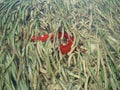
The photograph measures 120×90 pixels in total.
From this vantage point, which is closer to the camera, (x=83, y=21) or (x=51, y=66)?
(x=51, y=66)

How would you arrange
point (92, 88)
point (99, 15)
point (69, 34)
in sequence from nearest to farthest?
point (92, 88)
point (69, 34)
point (99, 15)

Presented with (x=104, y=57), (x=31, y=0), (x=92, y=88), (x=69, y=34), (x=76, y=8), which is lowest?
(x=92, y=88)

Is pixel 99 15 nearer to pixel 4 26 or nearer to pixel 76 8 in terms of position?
pixel 76 8

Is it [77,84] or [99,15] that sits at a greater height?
[99,15]

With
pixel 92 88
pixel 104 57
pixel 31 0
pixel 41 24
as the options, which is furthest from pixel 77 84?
pixel 31 0

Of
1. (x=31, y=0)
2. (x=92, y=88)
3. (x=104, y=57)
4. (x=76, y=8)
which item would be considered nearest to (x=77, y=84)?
(x=92, y=88)

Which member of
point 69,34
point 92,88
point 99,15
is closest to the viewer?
point 92,88
